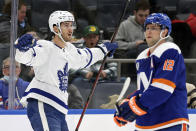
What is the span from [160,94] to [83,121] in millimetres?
1487

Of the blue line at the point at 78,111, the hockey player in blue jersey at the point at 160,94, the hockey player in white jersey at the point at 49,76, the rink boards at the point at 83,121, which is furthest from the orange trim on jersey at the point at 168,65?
the blue line at the point at 78,111

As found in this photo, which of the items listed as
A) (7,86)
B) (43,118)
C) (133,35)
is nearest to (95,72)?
(133,35)

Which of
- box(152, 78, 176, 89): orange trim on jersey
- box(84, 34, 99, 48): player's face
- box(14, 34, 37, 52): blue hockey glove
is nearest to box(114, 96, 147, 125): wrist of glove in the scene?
box(152, 78, 176, 89): orange trim on jersey

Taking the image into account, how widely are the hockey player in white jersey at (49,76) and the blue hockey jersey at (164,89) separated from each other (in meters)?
0.68

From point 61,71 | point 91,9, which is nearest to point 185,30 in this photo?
point 91,9

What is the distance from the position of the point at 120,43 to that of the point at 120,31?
0.53ft

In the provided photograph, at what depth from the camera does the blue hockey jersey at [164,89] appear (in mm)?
2266

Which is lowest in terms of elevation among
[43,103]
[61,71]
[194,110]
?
[194,110]

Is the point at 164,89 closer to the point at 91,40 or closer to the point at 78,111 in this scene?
the point at 78,111

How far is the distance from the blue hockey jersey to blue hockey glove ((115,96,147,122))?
0.03m

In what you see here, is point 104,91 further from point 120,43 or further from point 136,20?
point 136,20

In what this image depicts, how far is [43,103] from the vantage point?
2869 mm

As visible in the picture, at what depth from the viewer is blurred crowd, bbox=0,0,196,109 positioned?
150 inches

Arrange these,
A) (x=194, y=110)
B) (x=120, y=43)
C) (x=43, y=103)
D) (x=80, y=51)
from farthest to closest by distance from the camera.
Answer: (x=120, y=43), (x=194, y=110), (x=80, y=51), (x=43, y=103)
